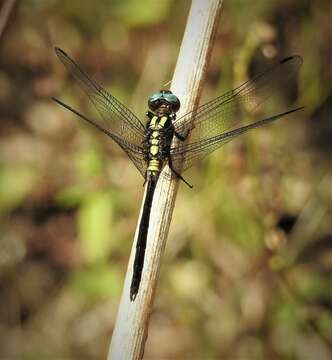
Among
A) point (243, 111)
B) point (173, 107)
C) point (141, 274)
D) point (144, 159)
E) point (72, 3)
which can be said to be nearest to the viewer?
point (141, 274)

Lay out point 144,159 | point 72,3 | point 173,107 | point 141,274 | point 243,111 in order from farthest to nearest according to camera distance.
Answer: point 72,3 < point 243,111 < point 144,159 < point 173,107 < point 141,274

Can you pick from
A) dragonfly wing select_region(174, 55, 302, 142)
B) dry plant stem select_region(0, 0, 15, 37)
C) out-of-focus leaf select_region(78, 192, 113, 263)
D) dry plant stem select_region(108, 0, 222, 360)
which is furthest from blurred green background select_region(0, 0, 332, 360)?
dry plant stem select_region(108, 0, 222, 360)

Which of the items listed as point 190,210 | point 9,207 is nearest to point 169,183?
point 190,210

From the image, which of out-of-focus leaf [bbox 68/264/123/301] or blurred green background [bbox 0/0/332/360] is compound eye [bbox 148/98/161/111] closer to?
blurred green background [bbox 0/0/332/360]

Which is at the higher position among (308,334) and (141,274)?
(308,334)

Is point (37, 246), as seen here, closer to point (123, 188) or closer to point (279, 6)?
point (123, 188)

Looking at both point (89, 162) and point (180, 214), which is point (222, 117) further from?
point (89, 162)

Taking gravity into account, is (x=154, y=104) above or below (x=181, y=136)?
above

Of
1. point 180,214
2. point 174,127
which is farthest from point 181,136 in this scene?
point 180,214
